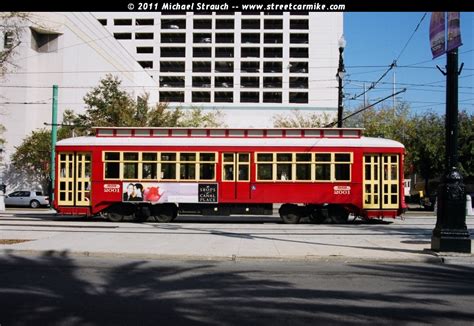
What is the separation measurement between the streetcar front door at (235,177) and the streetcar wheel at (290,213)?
59.5 inches

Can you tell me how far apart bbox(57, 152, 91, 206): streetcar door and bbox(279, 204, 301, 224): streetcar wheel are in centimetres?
762

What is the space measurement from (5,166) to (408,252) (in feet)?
123

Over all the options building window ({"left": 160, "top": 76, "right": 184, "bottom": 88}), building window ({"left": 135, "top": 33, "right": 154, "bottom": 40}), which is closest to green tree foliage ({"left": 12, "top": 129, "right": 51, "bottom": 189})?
building window ({"left": 160, "top": 76, "right": 184, "bottom": 88})

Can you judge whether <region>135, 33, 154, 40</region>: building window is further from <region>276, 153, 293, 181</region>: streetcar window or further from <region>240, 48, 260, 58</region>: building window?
<region>276, 153, 293, 181</region>: streetcar window

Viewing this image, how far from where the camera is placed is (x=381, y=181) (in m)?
20.8

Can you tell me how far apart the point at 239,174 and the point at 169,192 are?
9.19 feet

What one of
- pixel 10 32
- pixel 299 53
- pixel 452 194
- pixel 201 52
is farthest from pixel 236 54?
pixel 452 194

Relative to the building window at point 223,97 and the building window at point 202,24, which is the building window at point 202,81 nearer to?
the building window at point 223,97

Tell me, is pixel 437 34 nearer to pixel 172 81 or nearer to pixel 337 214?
pixel 337 214

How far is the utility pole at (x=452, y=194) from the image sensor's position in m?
12.2

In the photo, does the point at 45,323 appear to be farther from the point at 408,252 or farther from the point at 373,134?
the point at 373,134

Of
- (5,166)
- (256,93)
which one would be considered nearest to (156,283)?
(5,166)

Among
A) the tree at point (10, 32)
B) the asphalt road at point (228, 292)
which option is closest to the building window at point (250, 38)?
the tree at point (10, 32)

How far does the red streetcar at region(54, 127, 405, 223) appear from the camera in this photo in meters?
20.6
